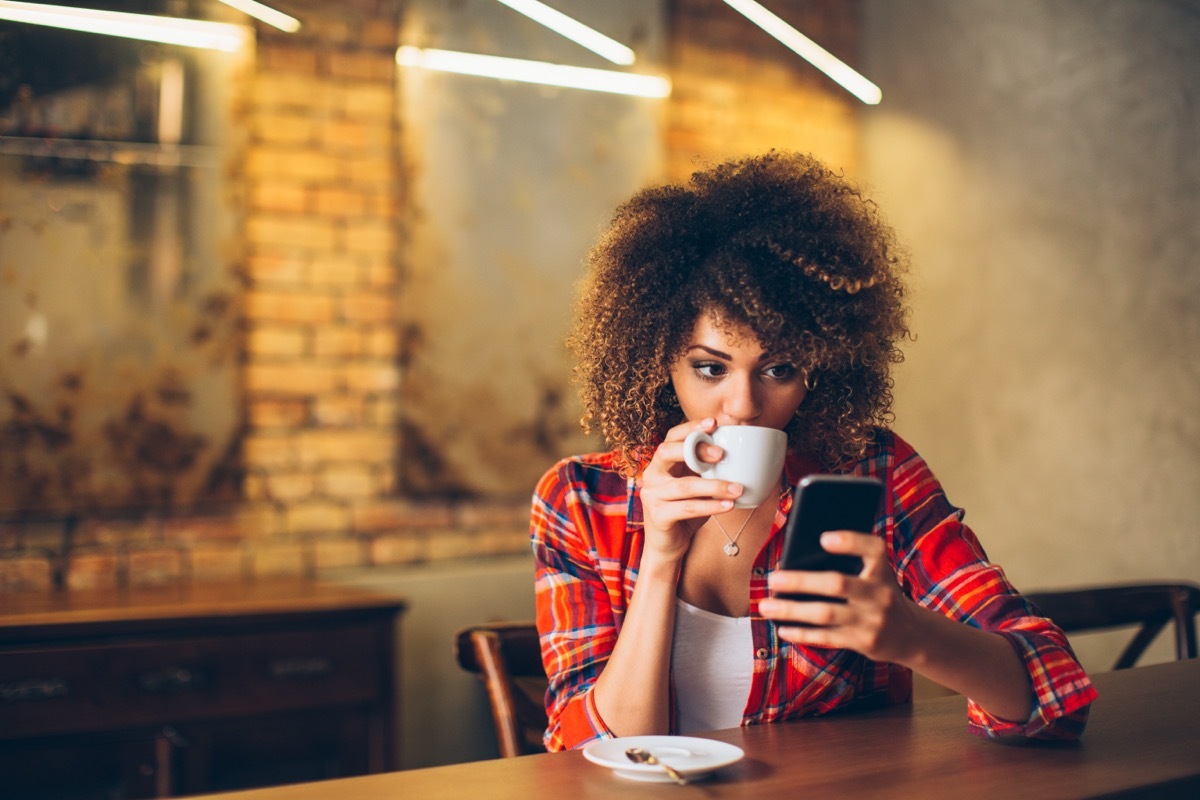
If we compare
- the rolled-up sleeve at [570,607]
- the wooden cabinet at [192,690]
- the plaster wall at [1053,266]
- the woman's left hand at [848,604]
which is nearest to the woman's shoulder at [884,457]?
the rolled-up sleeve at [570,607]

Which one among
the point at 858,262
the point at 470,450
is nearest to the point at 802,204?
the point at 858,262

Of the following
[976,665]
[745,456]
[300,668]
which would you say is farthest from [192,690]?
[976,665]

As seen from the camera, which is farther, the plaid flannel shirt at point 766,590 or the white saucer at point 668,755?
the plaid flannel shirt at point 766,590

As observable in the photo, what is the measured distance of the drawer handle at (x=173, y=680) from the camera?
2.33 m

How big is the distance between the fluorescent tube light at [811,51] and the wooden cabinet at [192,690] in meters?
2.09

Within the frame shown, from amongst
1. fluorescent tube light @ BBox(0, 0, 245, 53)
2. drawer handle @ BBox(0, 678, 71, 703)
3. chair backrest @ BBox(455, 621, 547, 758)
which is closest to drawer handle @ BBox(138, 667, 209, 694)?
drawer handle @ BBox(0, 678, 71, 703)

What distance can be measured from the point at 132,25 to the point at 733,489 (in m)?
2.37

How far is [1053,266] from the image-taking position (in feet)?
11.1

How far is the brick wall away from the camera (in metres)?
2.97

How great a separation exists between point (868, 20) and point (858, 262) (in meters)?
3.07

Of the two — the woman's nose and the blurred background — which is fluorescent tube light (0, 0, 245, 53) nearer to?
the blurred background

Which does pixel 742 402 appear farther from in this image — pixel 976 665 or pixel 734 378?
pixel 976 665

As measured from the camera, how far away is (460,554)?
3.31 m

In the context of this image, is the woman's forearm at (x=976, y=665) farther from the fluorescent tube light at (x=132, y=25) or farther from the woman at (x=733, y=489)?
the fluorescent tube light at (x=132, y=25)
